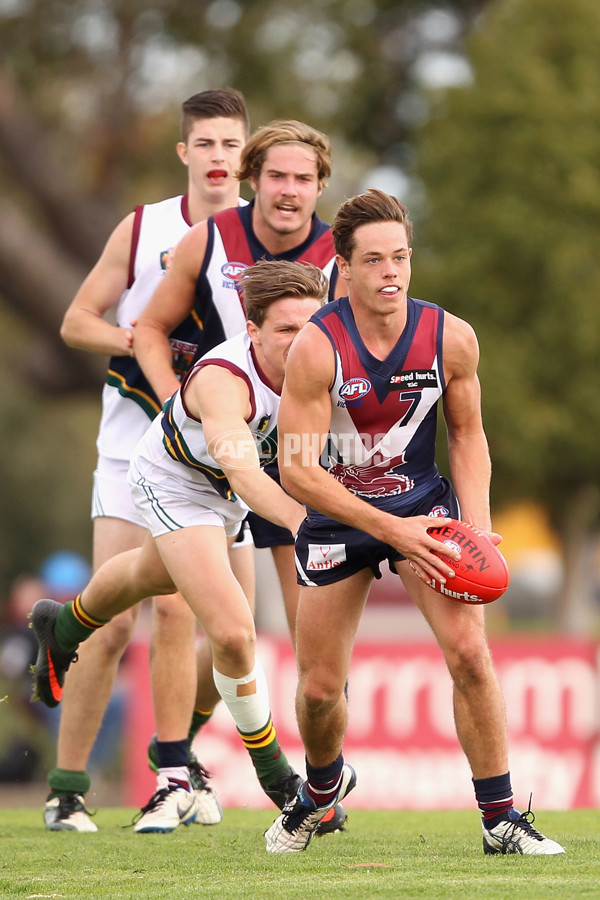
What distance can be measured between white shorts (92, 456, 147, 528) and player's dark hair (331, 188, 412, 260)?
202cm

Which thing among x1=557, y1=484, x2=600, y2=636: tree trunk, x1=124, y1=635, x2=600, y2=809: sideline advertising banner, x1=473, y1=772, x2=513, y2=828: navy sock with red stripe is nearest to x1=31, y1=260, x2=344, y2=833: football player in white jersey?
x1=473, y1=772, x2=513, y2=828: navy sock with red stripe

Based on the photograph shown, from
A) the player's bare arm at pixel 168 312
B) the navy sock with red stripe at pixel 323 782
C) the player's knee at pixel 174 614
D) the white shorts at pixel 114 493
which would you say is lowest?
the navy sock with red stripe at pixel 323 782

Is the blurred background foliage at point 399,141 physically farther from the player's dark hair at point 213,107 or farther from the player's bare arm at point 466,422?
the player's bare arm at point 466,422

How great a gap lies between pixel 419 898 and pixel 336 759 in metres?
1.23

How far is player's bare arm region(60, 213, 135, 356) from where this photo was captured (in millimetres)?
6195

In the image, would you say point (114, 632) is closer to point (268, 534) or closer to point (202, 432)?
point (268, 534)

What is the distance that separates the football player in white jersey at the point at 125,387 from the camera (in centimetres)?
622

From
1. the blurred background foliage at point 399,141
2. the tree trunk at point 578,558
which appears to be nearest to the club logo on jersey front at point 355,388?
the blurred background foliage at point 399,141

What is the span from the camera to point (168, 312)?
5934mm

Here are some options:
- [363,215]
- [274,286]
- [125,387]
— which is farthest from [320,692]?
[125,387]

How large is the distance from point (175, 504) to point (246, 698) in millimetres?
817

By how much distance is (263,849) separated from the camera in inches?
206

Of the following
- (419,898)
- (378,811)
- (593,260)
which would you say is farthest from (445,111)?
(419,898)

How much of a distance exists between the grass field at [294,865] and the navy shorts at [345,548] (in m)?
1.01
